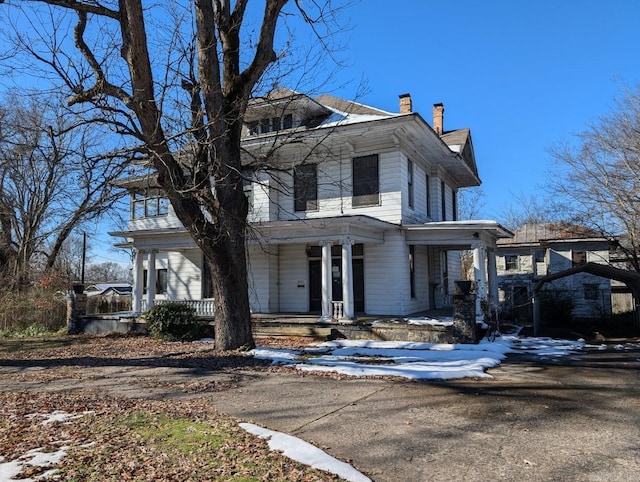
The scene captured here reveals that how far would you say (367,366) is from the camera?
941 centimetres

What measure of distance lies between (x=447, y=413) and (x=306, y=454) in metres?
2.27

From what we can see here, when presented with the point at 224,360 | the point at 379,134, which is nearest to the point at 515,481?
the point at 224,360

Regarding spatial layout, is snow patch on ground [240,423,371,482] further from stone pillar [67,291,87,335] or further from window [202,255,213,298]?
stone pillar [67,291,87,335]

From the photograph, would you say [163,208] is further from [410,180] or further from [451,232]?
[451,232]

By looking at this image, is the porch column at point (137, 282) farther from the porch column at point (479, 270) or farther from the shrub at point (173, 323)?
the porch column at point (479, 270)

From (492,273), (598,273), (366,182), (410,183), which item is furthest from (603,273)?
(366,182)

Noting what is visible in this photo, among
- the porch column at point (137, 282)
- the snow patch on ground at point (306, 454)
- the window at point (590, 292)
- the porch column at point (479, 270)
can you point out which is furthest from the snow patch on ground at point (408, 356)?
the window at point (590, 292)

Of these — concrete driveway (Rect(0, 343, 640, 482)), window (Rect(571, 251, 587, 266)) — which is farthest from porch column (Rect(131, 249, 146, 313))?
window (Rect(571, 251, 587, 266))

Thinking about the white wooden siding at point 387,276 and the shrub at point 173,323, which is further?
the white wooden siding at point 387,276

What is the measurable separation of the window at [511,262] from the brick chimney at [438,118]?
14746 millimetres

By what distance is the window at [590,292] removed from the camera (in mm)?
26203

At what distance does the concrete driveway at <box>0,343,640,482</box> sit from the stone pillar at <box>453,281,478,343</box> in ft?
7.16

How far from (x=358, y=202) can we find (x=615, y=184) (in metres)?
11.8

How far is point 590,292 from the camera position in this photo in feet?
87.0
